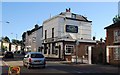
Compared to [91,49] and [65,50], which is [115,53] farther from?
[65,50]

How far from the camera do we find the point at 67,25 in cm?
5591

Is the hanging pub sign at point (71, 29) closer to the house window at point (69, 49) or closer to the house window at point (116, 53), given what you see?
the house window at point (69, 49)

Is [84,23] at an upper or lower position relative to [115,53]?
upper

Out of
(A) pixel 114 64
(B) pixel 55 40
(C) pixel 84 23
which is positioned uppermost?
(C) pixel 84 23

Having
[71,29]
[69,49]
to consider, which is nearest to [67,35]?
[71,29]

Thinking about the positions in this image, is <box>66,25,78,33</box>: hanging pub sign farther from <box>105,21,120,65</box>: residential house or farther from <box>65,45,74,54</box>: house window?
<box>105,21,120,65</box>: residential house

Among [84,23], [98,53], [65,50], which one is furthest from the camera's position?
[84,23]

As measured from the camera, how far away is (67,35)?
55.3 meters

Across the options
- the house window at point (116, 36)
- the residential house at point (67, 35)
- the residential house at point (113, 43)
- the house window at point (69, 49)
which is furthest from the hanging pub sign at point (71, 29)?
the house window at point (116, 36)

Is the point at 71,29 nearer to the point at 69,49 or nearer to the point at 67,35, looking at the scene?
the point at 67,35

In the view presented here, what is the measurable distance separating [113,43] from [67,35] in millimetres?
22126

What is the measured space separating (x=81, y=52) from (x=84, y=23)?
9.25m

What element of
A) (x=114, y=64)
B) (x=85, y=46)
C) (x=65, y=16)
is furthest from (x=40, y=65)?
(x=65, y=16)

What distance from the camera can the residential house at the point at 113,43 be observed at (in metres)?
32.8
